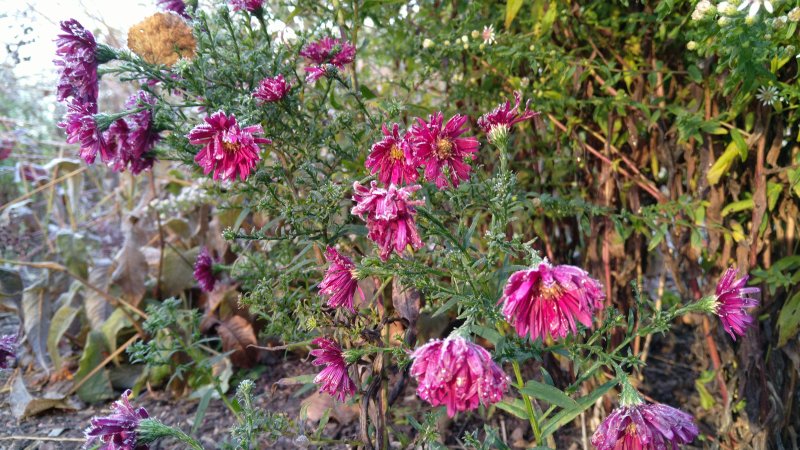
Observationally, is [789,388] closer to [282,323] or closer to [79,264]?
[282,323]

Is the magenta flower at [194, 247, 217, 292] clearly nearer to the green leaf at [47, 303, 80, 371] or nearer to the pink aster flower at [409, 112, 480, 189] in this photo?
the green leaf at [47, 303, 80, 371]

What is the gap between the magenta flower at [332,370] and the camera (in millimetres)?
1075

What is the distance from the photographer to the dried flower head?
4.39 feet

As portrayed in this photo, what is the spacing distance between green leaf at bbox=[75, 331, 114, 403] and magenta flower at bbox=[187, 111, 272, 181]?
1.31 meters

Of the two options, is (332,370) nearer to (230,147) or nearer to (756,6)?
(230,147)

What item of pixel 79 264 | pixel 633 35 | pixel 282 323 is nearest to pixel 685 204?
A: pixel 633 35

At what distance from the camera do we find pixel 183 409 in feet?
6.31

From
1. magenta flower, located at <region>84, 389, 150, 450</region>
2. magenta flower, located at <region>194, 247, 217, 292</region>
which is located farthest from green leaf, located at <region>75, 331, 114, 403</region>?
magenta flower, located at <region>84, 389, 150, 450</region>

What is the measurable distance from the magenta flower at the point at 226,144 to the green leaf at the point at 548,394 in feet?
2.08

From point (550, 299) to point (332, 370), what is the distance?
1.49ft

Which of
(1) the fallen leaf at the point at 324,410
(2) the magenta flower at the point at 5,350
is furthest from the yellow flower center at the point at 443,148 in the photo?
(2) the magenta flower at the point at 5,350

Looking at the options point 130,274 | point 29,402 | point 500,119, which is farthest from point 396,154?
point 29,402

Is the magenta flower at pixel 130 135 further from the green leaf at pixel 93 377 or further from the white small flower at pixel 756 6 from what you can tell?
the white small flower at pixel 756 6

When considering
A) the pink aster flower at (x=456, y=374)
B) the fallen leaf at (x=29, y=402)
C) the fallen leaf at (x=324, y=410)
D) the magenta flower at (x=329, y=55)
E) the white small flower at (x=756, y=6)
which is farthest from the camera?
the fallen leaf at (x=29, y=402)
